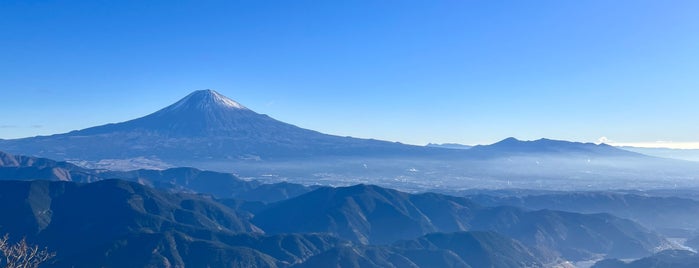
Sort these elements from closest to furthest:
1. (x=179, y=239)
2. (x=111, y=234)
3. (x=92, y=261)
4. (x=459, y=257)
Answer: (x=92, y=261)
(x=179, y=239)
(x=459, y=257)
(x=111, y=234)

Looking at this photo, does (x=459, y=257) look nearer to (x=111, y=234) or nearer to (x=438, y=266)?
(x=438, y=266)

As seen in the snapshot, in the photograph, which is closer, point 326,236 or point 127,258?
point 127,258

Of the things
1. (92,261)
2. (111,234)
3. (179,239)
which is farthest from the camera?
(111,234)

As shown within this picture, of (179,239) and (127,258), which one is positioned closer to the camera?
(127,258)

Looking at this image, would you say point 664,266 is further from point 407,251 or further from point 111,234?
point 111,234

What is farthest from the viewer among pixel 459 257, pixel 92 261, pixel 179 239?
pixel 459 257

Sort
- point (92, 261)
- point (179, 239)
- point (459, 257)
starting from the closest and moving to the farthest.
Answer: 1. point (92, 261)
2. point (179, 239)
3. point (459, 257)

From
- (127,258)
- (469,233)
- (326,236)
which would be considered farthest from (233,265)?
(469,233)

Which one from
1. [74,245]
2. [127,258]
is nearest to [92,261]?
[127,258]

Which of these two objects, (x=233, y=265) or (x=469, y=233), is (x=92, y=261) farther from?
(x=469, y=233)
